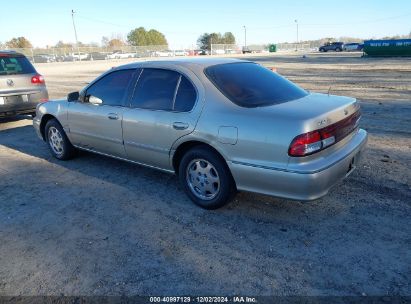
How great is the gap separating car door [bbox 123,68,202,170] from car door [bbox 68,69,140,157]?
0.19 m

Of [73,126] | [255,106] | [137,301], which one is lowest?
[137,301]

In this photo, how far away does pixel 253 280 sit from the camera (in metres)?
2.80

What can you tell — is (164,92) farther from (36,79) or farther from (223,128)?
(36,79)

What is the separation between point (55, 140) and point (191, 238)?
3.52 m

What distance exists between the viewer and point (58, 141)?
5.84 m

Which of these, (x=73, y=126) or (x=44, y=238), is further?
(x=73, y=126)

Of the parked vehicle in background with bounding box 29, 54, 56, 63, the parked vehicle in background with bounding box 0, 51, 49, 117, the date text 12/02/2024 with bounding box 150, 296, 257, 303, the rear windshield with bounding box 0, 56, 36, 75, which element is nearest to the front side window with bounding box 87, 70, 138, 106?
the date text 12/02/2024 with bounding box 150, 296, 257, 303

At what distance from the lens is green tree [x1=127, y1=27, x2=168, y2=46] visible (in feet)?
371

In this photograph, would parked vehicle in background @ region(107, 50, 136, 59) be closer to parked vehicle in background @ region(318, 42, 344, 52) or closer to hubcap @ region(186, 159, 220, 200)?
parked vehicle in background @ region(318, 42, 344, 52)

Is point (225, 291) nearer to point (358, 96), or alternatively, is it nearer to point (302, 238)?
point (302, 238)

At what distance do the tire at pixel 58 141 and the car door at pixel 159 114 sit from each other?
158 centimetres

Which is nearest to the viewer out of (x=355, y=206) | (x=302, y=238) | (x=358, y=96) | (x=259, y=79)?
(x=302, y=238)

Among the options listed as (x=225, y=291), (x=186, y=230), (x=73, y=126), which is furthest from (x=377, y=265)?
(x=73, y=126)

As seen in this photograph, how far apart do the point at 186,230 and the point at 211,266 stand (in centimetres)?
66
